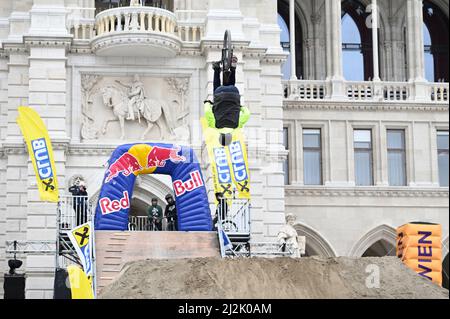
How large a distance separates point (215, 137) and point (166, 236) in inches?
158

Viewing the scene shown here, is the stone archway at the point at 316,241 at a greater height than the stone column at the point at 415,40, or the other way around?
the stone column at the point at 415,40

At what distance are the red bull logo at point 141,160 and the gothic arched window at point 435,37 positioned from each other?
674 inches

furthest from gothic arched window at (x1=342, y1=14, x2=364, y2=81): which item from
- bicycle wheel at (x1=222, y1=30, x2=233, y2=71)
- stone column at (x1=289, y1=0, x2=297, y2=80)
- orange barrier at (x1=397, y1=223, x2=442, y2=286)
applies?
bicycle wheel at (x1=222, y1=30, x2=233, y2=71)

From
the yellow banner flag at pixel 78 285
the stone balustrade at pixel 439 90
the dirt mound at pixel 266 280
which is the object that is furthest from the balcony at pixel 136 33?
the yellow banner flag at pixel 78 285

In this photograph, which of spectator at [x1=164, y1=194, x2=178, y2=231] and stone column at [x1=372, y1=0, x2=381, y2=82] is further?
stone column at [x1=372, y1=0, x2=381, y2=82]

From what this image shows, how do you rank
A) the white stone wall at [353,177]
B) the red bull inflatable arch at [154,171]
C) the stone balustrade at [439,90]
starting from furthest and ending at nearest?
the stone balustrade at [439,90] < the white stone wall at [353,177] < the red bull inflatable arch at [154,171]

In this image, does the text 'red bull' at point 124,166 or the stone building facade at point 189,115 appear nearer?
the text 'red bull' at point 124,166

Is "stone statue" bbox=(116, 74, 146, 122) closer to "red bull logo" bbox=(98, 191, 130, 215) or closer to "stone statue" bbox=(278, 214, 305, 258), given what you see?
"red bull logo" bbox=(98, 191, 130, 215)

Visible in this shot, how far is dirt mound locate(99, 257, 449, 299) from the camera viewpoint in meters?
26.3

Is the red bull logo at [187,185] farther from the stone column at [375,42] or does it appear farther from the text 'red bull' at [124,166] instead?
the stone column at [375,42]

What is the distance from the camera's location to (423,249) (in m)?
33.3

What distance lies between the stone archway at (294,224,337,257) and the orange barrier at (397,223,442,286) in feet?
26.0

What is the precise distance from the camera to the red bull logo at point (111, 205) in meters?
32.5

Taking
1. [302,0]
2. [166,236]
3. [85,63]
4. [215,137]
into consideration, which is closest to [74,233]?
[166,236]
